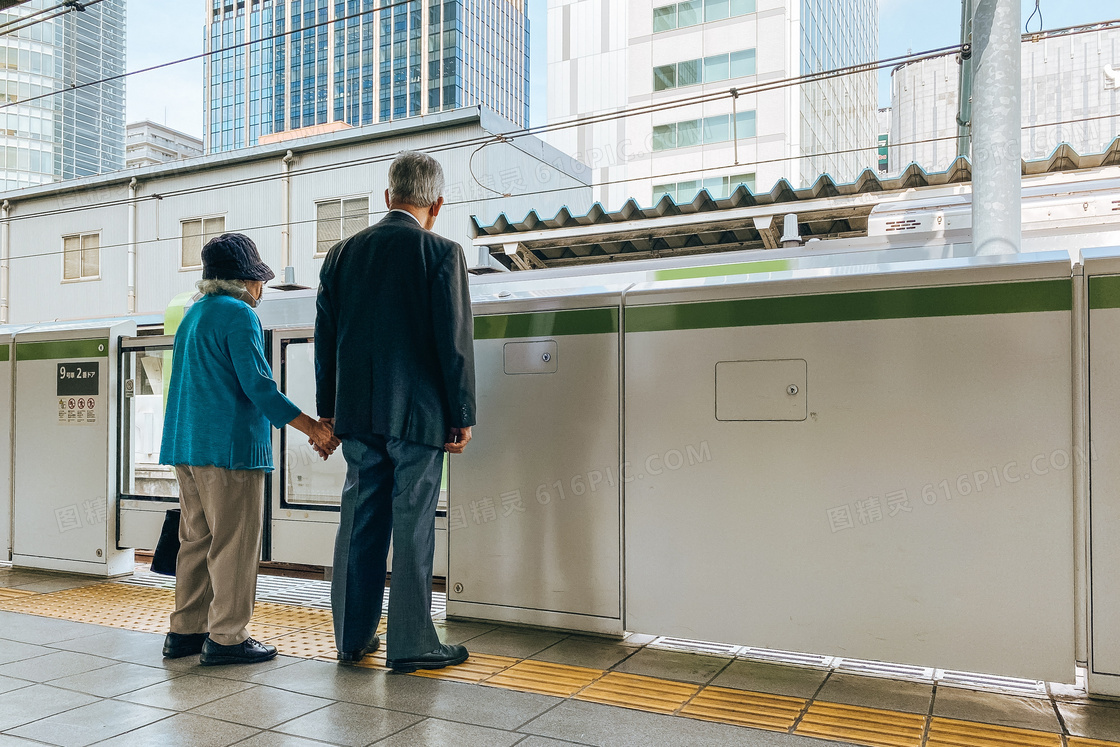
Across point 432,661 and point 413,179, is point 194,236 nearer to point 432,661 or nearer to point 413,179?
point 413,179

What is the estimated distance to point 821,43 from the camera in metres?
46.2

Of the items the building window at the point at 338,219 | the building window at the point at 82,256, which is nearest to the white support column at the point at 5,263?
the building window at the point at 82,256

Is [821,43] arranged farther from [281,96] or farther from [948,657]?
[281,96]

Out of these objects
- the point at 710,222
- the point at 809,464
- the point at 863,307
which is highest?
the point at 710,222

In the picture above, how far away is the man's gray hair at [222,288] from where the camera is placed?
3.46 m

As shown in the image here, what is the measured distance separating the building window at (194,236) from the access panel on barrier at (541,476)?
1881cm

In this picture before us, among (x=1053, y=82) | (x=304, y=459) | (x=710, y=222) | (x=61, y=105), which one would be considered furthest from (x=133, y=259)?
(x=61, y=105)

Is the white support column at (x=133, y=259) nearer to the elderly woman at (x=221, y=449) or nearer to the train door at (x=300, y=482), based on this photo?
the train door at (x=300, y=482)

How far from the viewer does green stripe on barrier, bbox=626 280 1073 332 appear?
111 inches

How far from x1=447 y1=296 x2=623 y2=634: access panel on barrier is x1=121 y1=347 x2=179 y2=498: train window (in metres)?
2.38

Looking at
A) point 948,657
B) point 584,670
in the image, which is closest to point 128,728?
point 584,670

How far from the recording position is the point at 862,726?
2553 millimetres

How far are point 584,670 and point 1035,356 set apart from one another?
1.93 m

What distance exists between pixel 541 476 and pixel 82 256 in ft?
75.1
